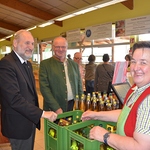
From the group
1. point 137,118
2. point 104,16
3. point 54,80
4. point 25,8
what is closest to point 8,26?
point 25,8

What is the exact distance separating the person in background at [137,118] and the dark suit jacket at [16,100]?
641mm

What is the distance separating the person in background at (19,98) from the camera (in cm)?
139

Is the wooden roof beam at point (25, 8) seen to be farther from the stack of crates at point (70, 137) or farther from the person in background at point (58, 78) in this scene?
the stack of crates at point (70, 137)

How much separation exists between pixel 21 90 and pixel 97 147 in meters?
0.85

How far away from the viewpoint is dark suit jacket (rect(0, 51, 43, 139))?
4.56 ft

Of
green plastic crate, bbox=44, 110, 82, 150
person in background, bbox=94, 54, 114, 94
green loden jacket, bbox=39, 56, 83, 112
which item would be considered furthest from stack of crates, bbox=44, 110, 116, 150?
person in background, bbox=94, 54, 114, 94

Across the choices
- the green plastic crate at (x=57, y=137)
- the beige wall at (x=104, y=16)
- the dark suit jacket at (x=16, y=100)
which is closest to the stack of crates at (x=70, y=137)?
the green plastic crate at (x=57, y=137)

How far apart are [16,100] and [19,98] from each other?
3 centimetres

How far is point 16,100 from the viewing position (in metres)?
1.39

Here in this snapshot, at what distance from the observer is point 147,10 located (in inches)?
150

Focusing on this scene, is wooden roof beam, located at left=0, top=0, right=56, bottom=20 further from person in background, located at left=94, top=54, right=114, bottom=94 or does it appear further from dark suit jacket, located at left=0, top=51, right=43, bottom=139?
dark suit jacket, located at left=0, top=51, right=43, bottom=139

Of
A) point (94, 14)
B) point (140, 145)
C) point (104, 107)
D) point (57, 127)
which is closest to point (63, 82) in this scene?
point (104, 107)

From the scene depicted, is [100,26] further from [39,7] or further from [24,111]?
[24,111]

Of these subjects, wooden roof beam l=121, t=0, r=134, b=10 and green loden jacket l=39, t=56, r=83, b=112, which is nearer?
green loden jacket l=39, t=56, r=83, b=112
